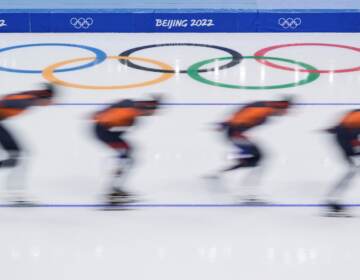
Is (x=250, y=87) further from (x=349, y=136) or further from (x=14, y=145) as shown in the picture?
(x=14, y=145)

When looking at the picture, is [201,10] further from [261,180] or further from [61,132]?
[261,180]

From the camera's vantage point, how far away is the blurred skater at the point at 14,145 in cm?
274

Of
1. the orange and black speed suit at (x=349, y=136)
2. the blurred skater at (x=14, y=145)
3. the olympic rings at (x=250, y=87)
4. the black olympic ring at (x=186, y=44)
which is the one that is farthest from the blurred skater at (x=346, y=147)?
the black olympic ring at (x=186, y=44)

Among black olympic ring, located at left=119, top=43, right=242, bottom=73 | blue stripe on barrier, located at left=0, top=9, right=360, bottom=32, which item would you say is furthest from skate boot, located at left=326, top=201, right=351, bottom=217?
blue stripe on barrier, located at left=0, top=9, right=360, bottom=32

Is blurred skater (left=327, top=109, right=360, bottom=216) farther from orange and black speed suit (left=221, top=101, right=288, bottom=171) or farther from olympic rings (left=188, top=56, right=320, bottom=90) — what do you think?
olympic rings (left=188, top=56, right=320, bottom=90)

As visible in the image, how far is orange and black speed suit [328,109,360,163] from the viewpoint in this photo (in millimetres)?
2627

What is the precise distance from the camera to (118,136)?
2.77 meters

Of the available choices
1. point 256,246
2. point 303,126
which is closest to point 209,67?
point 303,126

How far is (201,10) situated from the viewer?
5516mm

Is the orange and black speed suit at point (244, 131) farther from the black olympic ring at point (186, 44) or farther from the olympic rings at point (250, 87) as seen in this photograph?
the black olympic ring at point (186, 44)

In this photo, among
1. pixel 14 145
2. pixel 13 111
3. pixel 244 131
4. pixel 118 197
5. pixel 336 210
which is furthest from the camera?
pixel 13 111

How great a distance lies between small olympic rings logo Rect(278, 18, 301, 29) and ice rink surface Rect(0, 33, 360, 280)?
0.98 metres

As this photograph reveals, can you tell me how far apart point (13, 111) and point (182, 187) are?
100 centimetres

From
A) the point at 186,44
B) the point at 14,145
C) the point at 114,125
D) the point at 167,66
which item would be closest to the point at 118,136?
the point at 114,125
